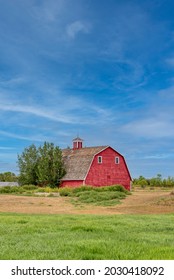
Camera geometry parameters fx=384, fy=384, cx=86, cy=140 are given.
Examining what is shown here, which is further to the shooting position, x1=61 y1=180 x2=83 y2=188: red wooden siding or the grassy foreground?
x1=61 y1=180 x2=83 y2=188: red wooden siding

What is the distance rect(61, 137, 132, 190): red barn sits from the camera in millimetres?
45656

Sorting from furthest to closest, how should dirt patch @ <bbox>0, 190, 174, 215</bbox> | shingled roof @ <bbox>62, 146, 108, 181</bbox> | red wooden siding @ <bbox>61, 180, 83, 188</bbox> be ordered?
1. shingled roof @ <bbox>62, 146, 108, 181</bbox>
2. red wooden siding @ <bbox>61, 180, 83, 188</bbox>
3. dirt patch @ <bbox>0, 190, 174, 215</bbox>

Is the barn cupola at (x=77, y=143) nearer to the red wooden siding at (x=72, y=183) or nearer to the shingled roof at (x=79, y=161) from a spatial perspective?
the shingled roof at (x=79, y=161)

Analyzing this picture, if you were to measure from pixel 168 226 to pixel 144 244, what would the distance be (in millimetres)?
4238

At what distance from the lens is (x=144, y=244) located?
8.00 meters

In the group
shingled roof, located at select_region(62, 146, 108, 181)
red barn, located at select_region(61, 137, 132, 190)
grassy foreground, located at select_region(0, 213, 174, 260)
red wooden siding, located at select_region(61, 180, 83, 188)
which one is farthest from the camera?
shingled roof, located at select_region(62, 146, 108, 181)

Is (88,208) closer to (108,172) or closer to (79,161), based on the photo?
(108,172)

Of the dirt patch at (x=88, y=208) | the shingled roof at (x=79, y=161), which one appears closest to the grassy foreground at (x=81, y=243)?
the dirt patch at (x=88, y=208)

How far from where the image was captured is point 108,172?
47.7 meters

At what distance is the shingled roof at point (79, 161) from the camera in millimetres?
45844

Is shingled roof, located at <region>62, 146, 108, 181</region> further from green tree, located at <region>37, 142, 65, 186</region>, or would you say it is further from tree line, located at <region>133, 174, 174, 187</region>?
tree line, located at <region>133, 174, 174, 187</region>

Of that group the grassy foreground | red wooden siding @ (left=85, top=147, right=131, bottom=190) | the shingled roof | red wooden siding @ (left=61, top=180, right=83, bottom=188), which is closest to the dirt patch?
the grassy foreground
